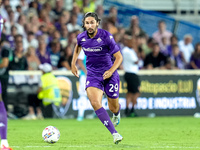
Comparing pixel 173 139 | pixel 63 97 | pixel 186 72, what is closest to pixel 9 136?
pixel 173 139

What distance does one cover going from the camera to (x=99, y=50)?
9.93 meters

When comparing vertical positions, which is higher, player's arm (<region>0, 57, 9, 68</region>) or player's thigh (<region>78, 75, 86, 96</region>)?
player's arm (<region>0, 57, 9, 68</region>)

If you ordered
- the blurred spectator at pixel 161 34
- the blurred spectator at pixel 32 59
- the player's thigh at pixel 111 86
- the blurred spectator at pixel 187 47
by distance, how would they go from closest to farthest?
the player's thigh at pixel 111 86, the blurred spectator at pixel 32 59, the blurred spectator at pixel 187 47, the blurred spectator at pixel 161 34

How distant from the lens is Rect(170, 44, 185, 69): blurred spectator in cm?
1957

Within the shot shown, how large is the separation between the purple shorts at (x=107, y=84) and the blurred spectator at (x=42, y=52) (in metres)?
7.43

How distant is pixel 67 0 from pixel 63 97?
250 inches

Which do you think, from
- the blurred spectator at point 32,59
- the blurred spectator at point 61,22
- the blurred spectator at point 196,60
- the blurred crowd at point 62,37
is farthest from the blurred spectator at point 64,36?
the blurred spectator at point 196,60

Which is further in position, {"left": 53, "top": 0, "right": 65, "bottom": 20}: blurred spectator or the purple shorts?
{"left": 53, "top": 0, "right": 65, "bottom": 20}: blurred spectator

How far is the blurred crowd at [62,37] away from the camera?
58.1 ft

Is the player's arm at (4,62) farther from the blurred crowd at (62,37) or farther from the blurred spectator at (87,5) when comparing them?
the blurred spectator at (87,5)


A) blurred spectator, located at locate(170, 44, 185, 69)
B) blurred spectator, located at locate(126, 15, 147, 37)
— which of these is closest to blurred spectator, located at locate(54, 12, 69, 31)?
blurred spectator, located at locate(126, 15, 147, 37)

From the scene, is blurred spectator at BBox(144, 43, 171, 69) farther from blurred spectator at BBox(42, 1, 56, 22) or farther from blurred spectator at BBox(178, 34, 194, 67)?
blurred spectator at BBox(42, 1, 56, 22)

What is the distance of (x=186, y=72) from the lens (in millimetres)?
18703

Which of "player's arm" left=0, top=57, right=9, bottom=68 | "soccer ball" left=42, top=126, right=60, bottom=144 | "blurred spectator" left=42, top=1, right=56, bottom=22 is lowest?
"soccer ball" left=42, top=126, right=60, bottom=144
